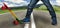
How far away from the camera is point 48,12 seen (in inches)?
47.3

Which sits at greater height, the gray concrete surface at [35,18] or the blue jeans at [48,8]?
the blue jeans at [48,8]

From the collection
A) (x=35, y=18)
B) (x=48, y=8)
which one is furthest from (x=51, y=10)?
(x=35, y=18)

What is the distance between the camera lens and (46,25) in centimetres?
118

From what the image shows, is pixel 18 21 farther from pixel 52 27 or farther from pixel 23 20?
pixel 52 27

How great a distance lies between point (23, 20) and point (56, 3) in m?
0.28

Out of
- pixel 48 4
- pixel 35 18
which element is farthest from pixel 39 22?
pixel 48 4

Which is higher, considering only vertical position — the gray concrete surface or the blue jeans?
the blue jeans

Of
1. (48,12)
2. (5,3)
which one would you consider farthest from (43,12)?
(5,3)

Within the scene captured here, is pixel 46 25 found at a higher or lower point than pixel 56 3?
lower

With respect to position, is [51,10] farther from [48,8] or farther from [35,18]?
[35,18]

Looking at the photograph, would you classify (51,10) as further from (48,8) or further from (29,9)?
(29,9)

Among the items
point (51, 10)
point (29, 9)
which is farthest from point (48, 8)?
point (29, 9)

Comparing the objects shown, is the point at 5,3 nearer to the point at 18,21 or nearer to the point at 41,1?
the point at 18,21

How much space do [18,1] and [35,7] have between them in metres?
0.14
